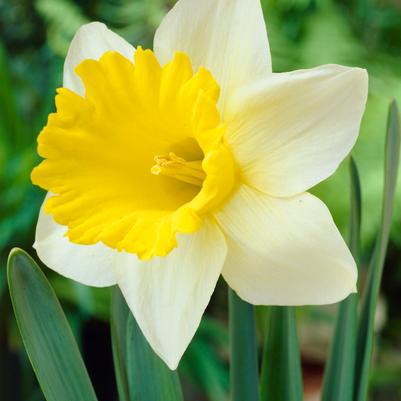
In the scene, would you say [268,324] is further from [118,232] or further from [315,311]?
[315,311]

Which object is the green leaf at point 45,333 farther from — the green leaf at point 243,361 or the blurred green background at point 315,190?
the blurred green background at point 315,190

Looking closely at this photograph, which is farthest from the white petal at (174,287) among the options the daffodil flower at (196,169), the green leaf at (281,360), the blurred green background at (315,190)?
the blurred green background at (315,190)

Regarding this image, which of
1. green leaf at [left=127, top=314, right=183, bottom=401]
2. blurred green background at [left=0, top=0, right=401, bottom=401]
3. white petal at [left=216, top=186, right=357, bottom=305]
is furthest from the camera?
blurred green background at [left=0, top=0, right=401, bottom=401]

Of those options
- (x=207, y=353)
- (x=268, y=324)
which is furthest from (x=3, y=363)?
(x=268, y=324)

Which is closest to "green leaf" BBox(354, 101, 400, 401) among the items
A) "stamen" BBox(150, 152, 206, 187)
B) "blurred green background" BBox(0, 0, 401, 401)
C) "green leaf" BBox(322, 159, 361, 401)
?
"green leaf" BBox(322, 159, 361, 401)

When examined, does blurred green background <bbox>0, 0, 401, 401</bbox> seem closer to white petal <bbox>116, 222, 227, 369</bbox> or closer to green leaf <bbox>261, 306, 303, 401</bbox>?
green leaf <bbox>261, 306, 303, 401</bbox>

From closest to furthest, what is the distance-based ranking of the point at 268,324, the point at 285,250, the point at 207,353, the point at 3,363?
the point at 285,250, the point at 268,324, the point at 207,353, the point at 3,363

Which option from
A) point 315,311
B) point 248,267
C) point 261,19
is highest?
point 261,19

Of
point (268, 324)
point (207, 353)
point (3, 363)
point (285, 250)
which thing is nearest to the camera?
point (285, 250)
